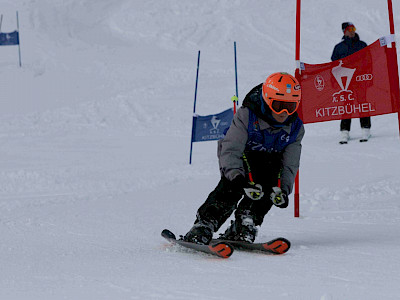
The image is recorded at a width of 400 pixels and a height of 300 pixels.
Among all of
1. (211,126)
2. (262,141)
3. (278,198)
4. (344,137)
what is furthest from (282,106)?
(344,137)

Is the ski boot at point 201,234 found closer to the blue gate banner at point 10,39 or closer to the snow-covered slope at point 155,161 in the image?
the snow-covered slope at point 155,161

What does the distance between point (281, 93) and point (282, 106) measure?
0.34 feet

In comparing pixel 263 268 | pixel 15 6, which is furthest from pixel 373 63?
pixel 15 6

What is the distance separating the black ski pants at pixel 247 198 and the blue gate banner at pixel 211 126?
593 centimetres

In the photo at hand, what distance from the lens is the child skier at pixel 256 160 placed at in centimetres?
417

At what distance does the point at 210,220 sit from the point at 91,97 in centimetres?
1201

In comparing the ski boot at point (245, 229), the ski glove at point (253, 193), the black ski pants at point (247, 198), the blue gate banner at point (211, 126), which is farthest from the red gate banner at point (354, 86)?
the blue gate banner at point (211, 126)

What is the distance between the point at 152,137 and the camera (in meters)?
12.8

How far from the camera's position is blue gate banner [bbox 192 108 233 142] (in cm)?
1037

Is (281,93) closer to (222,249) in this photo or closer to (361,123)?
(222,249)

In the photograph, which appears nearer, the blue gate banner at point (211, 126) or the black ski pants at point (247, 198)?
the black ski pants at point (247, 198)

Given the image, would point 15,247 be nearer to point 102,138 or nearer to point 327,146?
point 327,146

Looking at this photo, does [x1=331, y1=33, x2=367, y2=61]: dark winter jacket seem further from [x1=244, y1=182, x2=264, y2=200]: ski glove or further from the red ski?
the red ski

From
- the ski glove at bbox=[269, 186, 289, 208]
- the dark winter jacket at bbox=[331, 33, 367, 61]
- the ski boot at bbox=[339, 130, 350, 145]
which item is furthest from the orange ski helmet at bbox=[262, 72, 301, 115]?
the ski boot at bbox=[339, 130, 350, 145]
